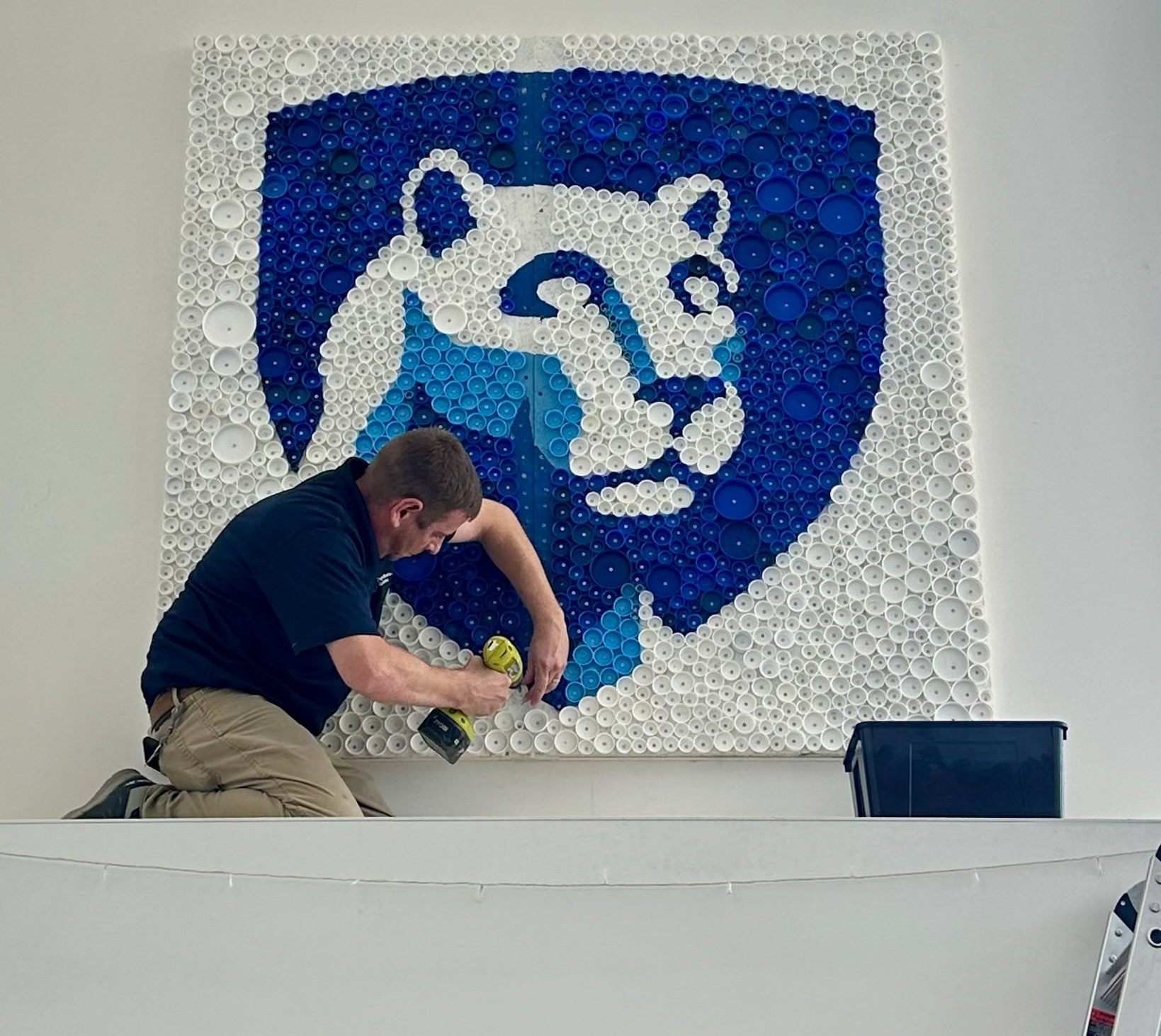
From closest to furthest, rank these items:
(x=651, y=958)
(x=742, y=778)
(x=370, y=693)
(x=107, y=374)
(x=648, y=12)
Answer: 1. (x=651, y=958)
2. (x=370, y=693)
3. (x=742, y=778)
4. (x=107, y=374)
5. (x=648, y=12)

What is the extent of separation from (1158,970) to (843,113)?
1.82 metres

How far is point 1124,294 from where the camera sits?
2.87 meters

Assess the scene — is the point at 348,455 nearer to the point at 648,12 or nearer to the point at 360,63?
the point at 360,63

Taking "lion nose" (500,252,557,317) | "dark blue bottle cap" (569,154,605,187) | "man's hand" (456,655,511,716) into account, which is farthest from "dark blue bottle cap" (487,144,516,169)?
"man's hand" (456,655,511,716)

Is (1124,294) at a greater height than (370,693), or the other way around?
(1124,294)

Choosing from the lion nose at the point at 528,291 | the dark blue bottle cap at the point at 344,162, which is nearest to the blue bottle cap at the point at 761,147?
the lion nose at the point at 528,291

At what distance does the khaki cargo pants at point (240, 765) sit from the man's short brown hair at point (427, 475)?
0.41 metres

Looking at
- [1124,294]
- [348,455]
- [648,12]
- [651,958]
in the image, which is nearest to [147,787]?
[348,455]

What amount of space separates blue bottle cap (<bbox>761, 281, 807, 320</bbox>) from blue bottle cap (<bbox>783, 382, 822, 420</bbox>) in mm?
144

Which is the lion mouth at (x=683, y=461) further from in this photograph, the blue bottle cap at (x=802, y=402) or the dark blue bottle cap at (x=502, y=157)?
the dark blue bottle cap at (x=502, y=157)

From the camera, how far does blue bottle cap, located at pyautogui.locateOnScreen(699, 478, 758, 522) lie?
8.84 ft

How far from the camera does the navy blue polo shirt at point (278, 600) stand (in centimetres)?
231

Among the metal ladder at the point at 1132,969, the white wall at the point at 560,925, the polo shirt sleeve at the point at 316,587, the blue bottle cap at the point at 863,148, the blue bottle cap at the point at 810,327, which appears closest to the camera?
the metal ladder at the point at 1132,969

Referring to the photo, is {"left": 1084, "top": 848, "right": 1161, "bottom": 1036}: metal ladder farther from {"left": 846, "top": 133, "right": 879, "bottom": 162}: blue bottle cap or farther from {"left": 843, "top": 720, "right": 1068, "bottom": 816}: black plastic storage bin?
{"left": 846, "top": 133, "right": 879, "bottom": 162}: blue bottle cap
